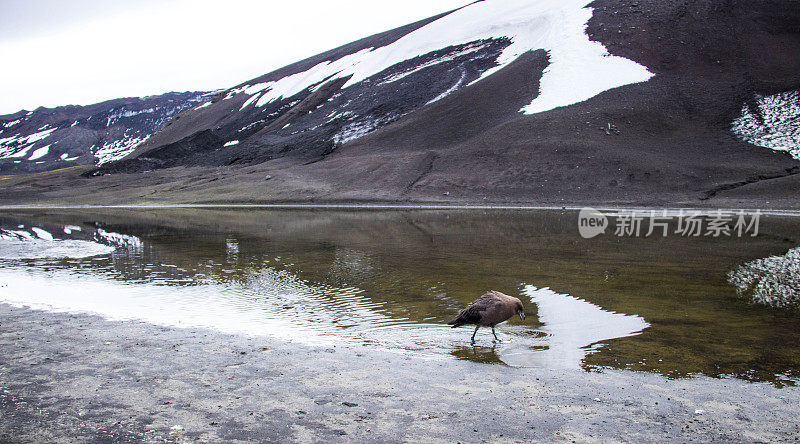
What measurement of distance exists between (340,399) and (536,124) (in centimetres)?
6181

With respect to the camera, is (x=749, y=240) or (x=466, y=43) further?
(x=466, y=43)

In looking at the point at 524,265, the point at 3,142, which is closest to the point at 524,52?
the point at 524,265

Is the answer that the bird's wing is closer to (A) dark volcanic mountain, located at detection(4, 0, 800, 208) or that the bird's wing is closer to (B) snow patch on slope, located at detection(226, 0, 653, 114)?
(A) dark volcanic mountain, located at detection(4, 0, 800, 208)

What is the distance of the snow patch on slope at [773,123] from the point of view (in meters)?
56.4

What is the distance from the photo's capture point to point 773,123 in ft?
197

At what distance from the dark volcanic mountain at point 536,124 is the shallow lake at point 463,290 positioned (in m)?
25.6

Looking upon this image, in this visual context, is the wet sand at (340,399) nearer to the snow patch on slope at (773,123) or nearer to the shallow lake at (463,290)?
the shallow lake at (463,290)

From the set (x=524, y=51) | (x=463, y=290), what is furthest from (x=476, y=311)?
(x=524, y=51)

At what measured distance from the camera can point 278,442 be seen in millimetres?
5945

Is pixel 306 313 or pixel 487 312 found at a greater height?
pixel 487 312

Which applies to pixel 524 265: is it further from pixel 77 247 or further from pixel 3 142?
pixel 3 142

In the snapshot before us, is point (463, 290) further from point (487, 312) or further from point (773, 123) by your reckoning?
point (773, 123)

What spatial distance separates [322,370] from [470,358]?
2464mm

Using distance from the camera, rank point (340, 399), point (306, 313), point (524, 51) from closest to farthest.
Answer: point (340, 399) → point (306, 313) → point (524, 51)
